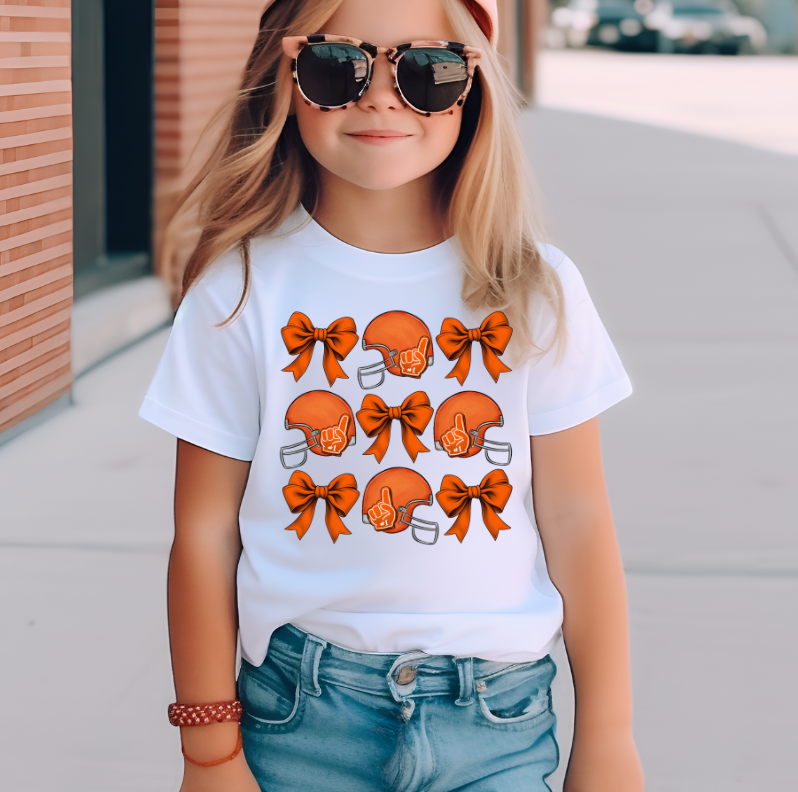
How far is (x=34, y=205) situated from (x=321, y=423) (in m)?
3.25

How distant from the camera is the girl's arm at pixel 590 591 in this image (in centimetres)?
164

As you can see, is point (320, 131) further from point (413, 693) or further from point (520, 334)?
point (413, 693)

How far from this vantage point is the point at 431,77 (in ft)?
5.02

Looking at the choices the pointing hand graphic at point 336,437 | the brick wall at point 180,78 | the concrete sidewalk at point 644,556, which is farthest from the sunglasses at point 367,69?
the brick wall at point 180,78

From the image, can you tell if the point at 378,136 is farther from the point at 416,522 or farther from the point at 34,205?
the point at 34,205

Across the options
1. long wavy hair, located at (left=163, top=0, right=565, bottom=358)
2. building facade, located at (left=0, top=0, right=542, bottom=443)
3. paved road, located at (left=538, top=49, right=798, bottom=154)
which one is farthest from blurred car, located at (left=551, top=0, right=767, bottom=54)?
long wavy hair, located at (left=163, top=0, right=565, bottom=358)

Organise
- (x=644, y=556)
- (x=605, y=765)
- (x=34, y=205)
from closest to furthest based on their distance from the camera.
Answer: (x=605, y=765) → (x=644, y=556) → (x=34, y=205)

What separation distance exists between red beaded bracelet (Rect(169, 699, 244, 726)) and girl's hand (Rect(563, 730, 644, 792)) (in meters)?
0.46

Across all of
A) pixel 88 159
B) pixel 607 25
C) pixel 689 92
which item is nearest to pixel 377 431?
pixel 88 159

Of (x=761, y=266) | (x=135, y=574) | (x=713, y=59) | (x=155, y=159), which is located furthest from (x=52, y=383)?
(x=713, y=59)

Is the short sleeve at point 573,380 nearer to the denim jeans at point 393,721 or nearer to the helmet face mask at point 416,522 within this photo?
the helmet face mask at point 416,522

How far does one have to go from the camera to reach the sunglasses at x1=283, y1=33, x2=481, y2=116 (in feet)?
5.00

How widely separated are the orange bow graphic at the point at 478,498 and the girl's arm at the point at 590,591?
0.09m

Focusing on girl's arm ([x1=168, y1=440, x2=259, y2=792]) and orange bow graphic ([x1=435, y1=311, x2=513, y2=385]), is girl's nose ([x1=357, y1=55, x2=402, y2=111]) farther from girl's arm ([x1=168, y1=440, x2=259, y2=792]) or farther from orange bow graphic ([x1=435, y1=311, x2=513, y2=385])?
girl's arm ([x1=168, y1=440, x2=259, y2=792])
